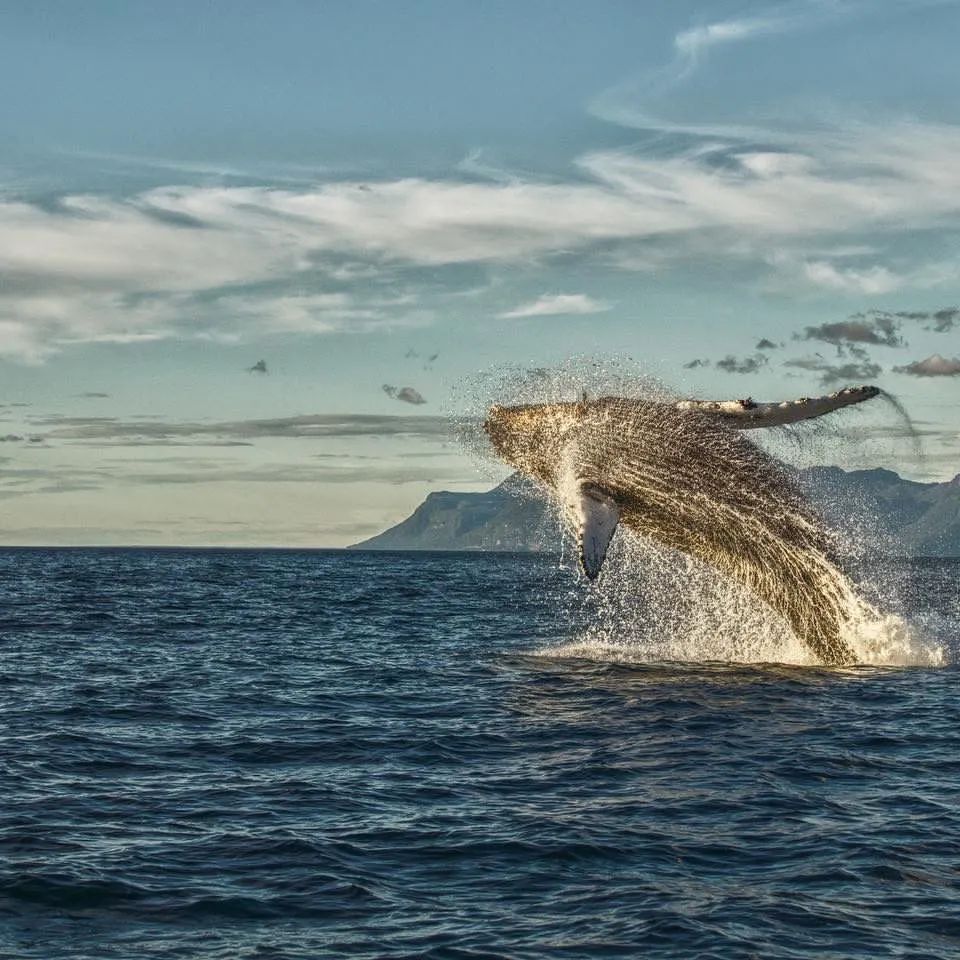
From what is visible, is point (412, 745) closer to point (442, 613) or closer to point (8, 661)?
point (8, 661)

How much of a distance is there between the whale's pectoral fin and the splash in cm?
181

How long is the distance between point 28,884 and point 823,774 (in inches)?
332

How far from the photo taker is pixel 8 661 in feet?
90.7

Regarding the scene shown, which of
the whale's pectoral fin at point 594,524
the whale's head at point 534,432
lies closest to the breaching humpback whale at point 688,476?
the whale's head at point 534,432

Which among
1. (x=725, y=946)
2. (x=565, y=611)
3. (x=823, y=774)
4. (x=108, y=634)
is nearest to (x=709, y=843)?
(x=725, y=946)

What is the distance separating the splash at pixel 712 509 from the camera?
1938 cm

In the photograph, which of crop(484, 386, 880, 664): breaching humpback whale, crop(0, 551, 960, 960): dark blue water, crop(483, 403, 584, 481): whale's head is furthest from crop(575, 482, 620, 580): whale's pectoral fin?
crop(0, 551, 960, 960): dark blue water

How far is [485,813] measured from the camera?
12.7 metres

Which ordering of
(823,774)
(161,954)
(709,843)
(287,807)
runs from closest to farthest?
(161,954) < (709,843) < (287,807) < (823,774)

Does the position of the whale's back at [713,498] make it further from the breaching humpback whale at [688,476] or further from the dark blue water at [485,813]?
the dark blue water at [485,813]

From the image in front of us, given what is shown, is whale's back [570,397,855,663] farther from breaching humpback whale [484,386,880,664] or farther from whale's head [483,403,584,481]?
whale's head [483,403,584,481]

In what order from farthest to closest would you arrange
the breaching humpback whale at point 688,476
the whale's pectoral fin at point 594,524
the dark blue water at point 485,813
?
the breaching humpback whale at point 688,476
the whale's pectoral fin at point 594,524
the dark blue water at point 485,813

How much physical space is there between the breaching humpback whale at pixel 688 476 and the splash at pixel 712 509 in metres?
0.02

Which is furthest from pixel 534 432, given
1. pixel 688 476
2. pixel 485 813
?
pixel 485 813
